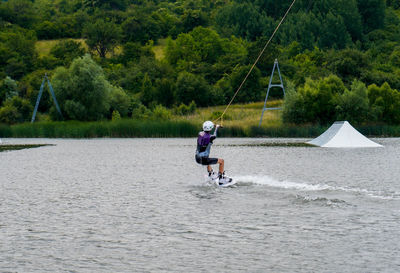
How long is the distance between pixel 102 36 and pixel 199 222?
131 m

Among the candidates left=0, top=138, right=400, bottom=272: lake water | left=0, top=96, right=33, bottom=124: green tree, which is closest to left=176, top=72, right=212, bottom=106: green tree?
left=0, top=96, right=33, bottom=124: green tree

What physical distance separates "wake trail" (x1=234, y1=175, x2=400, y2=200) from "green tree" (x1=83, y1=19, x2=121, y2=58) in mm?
120789

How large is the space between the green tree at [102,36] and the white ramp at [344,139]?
318 feet

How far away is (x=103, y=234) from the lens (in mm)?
13328

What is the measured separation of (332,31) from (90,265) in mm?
137176

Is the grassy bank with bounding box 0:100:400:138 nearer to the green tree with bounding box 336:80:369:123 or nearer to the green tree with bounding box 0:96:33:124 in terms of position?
the green tree with bounding box 336:80:369:123

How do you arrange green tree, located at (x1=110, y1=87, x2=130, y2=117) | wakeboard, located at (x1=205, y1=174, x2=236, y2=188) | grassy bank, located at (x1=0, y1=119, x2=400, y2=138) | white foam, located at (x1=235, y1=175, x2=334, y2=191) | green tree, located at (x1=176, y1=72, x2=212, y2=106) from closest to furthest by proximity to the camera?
white foam, located at (x1=235, y1=175, x2=334, y2=191) < wakeboard, located at (x1=205, y1=174, x2=236, y2=188) < grassy bank, located at (x1=0, y1=119, x2=400, y2=138) < green tree, located at (x1=110, y1=87, x2=130, y2=117) < green tree, located at (x1=176, y1=72, x2=212, y2=106)

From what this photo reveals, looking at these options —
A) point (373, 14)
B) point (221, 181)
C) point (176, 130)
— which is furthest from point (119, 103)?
point (373, 14)

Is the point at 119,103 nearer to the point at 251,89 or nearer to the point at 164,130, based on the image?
the point at 251,89

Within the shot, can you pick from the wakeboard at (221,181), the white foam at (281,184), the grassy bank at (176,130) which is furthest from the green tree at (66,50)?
the wakeboard at (221,181)

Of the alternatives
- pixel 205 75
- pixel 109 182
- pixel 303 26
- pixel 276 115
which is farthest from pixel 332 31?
pixel 109 182

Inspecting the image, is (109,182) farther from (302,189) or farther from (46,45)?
(46,45)

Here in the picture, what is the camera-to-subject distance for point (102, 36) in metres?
141

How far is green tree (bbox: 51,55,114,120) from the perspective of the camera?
8044 cm
